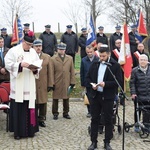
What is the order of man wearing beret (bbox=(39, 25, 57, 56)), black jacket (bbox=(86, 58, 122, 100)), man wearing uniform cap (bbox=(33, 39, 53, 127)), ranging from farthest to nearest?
man wearing beret (bbox=(39, 25, 57, 56)) → man wearing uniform cap (bbox=(33, 39, 53, 127)) → black jacket (bbox=(86, 58, 122, 100))

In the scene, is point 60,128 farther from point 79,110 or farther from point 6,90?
point 79,110

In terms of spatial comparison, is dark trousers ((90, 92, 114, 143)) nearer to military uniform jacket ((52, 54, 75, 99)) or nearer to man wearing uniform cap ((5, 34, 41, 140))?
man wearing uniform cap ((5, 34, 41, 140))

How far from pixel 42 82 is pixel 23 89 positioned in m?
1.13

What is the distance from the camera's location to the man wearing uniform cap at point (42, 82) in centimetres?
866

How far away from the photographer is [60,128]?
8727 millimetres

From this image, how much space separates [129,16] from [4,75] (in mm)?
26939

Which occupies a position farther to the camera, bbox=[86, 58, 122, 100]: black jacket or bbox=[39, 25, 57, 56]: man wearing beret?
bbox=[39, 25, 57, 56]: man wearing beret

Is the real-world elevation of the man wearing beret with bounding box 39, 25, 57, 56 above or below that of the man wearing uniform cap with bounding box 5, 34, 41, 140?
above

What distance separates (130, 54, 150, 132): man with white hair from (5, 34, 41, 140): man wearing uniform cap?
218cm

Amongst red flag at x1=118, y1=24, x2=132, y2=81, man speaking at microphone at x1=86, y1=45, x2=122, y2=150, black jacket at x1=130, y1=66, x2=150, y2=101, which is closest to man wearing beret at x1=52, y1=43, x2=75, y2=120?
red flag at x1=118, y1=24, x2=132, y2=81

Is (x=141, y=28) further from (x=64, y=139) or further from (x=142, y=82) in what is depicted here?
(x=64, y=139)

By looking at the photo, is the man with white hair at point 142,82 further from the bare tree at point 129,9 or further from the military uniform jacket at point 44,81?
the bare tree at point 129,9

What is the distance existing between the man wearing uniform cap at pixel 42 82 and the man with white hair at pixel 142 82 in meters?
2.09

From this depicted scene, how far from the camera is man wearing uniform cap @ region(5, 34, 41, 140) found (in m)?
7.66
